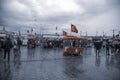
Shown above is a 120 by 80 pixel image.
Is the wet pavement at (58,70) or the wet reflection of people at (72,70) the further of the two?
the wet reflection of people at (72,70)

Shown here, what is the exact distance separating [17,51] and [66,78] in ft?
59.3

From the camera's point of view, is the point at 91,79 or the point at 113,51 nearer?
the point at 91,79

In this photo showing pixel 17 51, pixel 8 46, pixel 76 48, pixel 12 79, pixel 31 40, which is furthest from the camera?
pixel 31 40

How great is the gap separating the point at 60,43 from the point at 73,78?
3404 centimetres

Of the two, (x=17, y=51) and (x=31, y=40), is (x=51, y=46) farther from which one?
(x=17, y=51)

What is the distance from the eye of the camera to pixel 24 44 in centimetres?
4988

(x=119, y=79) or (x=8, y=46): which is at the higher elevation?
Result: (x=8, y=46)

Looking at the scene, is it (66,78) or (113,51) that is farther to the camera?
(113,51)

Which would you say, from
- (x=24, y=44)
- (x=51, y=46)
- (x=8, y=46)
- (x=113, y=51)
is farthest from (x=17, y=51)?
(x=24, y=44)

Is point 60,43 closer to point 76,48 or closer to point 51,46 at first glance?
point 51,46

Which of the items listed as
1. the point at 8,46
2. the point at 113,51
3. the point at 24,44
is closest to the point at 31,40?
the point at 24,44

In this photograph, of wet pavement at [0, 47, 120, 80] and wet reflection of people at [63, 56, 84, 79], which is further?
wet reflection of people at [63, 56, 84, 79]

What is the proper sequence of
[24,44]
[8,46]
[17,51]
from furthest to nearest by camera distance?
1. [24,44]
2. [17,51]
3. [8,46]

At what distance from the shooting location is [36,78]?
967 cm
